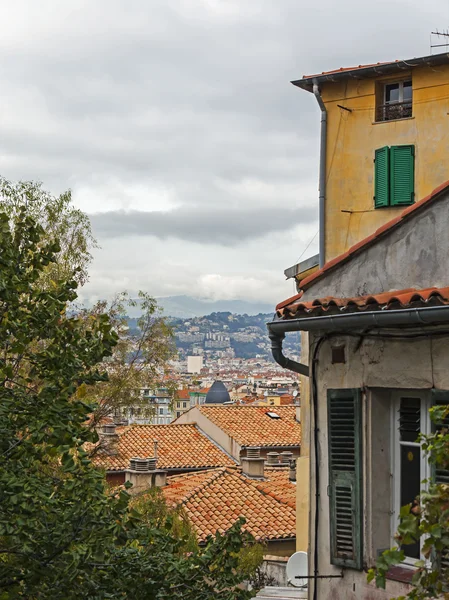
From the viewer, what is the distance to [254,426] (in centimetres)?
4931

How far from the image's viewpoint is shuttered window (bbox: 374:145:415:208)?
15.3m

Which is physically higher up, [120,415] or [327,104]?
[327,104]

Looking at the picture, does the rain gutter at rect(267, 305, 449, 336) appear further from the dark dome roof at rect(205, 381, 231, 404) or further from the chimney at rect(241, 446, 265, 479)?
the dark dome roof at rect(205, 381, 231, 404)

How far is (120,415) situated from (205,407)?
1057 inches

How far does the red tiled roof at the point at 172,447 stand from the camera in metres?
42.2

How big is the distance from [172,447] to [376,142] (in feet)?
100

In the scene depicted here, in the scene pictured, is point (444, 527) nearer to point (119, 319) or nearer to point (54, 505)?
point (54, 505)

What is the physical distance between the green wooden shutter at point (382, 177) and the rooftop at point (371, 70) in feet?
4.18

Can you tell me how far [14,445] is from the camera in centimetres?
641

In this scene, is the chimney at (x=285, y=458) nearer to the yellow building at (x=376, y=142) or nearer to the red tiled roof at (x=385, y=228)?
the yellow building at (x=376, y=142)

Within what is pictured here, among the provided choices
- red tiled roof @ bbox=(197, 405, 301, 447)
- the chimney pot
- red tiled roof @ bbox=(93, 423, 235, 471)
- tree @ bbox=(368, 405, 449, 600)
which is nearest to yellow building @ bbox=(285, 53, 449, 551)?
tree @ bbox=(368, 405, 449, 600)

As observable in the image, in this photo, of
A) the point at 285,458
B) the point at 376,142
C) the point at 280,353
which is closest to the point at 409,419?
the point at 280,353

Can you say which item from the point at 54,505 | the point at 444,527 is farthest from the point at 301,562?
the point at 444,527

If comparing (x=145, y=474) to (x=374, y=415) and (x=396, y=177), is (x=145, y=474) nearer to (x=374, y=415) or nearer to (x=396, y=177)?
(x=396, y=177)
